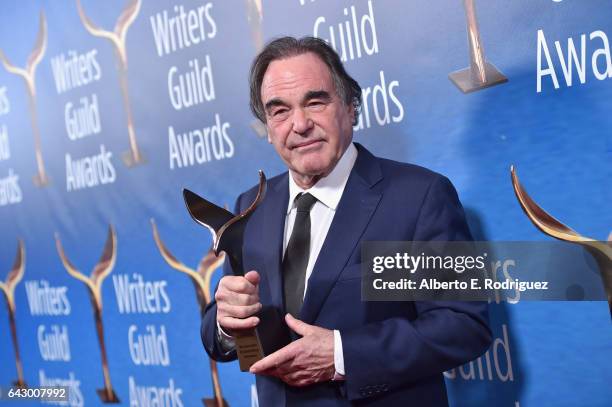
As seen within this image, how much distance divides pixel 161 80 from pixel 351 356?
1428mm

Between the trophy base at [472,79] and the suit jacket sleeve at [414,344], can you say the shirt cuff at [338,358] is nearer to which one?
the suit jacket sleeve at [414,344]

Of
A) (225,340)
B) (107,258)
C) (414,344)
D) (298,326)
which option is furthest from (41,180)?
(414,344)

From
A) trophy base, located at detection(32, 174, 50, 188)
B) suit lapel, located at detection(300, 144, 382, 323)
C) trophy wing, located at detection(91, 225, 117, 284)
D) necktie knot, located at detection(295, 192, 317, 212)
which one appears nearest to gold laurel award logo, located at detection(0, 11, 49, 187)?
trophy base, located at detection(32, 174, 50, 188)

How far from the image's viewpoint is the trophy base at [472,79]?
5.46 feet

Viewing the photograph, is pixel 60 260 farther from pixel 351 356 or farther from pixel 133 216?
pixel 351 356

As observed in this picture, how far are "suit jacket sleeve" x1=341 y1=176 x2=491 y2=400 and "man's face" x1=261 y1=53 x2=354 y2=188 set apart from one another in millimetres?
281

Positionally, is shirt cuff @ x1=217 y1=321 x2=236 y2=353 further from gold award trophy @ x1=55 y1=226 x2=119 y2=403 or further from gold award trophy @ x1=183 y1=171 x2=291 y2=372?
gold award trophy @ x1=55 y1=226 x2=119 y2=403

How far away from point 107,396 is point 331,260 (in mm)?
1664

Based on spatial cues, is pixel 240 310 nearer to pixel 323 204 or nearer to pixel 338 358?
pixel 338 358

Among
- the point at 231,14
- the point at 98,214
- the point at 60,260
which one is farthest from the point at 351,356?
the point at 60,260

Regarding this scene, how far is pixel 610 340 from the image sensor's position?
5.08 ft

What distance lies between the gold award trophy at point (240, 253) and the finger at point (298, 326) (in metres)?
0.06

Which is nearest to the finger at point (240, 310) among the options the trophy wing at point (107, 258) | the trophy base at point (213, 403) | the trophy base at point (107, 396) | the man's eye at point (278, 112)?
the man's eye at point (278, 112)

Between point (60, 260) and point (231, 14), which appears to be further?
point (60, 260)
